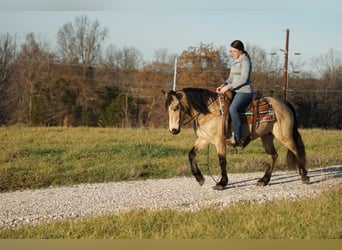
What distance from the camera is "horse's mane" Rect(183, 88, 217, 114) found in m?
8.20

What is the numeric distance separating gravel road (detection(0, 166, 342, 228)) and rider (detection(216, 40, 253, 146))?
116 centimetres

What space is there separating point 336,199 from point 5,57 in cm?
1152

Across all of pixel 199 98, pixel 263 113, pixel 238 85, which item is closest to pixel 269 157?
pixel 263 113

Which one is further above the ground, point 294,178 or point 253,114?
point 253,114

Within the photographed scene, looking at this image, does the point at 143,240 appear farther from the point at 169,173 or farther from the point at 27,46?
the point at 27,46

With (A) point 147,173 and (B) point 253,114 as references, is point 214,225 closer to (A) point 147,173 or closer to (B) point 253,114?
(B) point 253,114

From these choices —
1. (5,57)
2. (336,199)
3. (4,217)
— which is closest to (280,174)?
(336,199)

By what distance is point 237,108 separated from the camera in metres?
8.08

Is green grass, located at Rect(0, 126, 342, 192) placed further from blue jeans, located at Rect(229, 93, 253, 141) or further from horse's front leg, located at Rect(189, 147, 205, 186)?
blue jeans, located at Rect(229, 93, 253, 141)

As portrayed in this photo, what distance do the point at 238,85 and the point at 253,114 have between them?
625 mm

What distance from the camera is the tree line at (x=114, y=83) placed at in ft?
48.8

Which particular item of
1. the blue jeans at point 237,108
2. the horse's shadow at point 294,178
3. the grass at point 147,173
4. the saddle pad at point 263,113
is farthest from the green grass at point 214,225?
the horse's shadow at point 294,178

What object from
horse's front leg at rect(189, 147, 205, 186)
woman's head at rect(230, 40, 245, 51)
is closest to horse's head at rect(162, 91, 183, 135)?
horse's front leg at rect(189, 147, 205, 186)

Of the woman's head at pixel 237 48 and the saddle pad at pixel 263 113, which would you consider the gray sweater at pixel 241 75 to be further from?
the saddle pad at pixel 263 113
